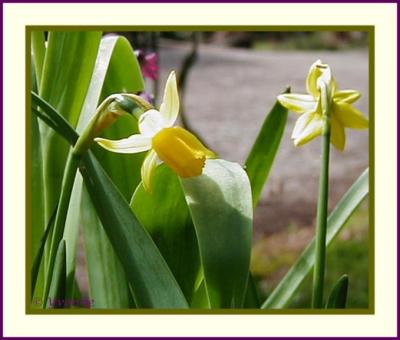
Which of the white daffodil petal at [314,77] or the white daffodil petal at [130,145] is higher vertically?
the white daffodil petal at [314,77]

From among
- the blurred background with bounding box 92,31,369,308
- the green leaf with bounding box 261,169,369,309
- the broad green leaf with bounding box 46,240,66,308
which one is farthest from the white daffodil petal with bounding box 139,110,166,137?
the blurred background with bounding box 92,31,369,308

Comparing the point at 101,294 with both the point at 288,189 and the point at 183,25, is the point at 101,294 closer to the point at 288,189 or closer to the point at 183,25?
the point at 183,25

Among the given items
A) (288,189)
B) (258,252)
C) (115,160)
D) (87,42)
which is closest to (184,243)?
(115,160)

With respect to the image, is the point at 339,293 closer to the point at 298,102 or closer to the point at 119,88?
the point at 298,102

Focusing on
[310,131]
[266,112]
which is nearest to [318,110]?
[310,131]

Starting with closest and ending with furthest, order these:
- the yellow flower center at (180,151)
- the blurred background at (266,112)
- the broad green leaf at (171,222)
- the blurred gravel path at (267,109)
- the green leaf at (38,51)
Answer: the yellow flower center at (180,151) → the broad green leaf at (171,222) → the green leaf at (38,51) → the blurred background at (266,112) → the blurred gravel path at (267,109)

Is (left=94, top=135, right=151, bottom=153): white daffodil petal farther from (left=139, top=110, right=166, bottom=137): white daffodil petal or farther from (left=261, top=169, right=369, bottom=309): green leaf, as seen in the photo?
(left=261, top=169, right=369, bottom=309): green leaf

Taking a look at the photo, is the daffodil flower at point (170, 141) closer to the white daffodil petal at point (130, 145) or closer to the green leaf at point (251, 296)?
the white daffodil petal at point (130, 145)

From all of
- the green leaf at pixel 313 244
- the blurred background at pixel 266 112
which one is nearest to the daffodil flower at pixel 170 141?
the green leaf at pixel 313 244
